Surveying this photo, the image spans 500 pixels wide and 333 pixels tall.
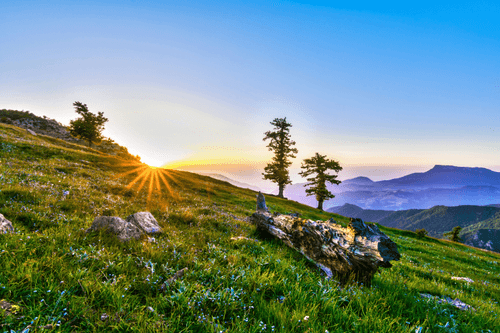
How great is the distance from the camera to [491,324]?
412 centimetres

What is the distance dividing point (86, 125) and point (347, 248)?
91523 mm

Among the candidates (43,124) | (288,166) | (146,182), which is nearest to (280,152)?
(288,166)

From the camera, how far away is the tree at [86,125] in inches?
2751

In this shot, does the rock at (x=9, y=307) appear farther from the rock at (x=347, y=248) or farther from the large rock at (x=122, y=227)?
the rock at (x=347, y=248)

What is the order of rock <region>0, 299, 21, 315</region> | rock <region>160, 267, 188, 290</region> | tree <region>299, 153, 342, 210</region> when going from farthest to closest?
tree <region>299, 153, 342, 210</region>
rock <region>160, 267, 188, 290</region>
rock <region>0, 299, 21, 315</region>

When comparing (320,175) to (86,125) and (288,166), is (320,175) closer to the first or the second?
(288,166)

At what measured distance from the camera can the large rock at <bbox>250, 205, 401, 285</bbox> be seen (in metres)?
5.00

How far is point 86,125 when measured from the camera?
70312mm

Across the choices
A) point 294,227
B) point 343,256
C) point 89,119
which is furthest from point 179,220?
point 89,119

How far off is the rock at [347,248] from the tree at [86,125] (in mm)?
89688

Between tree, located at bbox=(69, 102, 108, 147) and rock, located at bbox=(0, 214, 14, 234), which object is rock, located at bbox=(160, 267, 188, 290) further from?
tree, located at bbox=(69, 102, 108, 147)

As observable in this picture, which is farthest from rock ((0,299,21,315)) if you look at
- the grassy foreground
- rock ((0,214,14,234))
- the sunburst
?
the sunburst

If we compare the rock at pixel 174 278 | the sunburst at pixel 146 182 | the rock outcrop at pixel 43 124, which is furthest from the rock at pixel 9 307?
the rock outcrop at pixel 43 124

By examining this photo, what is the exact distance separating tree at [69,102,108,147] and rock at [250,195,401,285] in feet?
294
